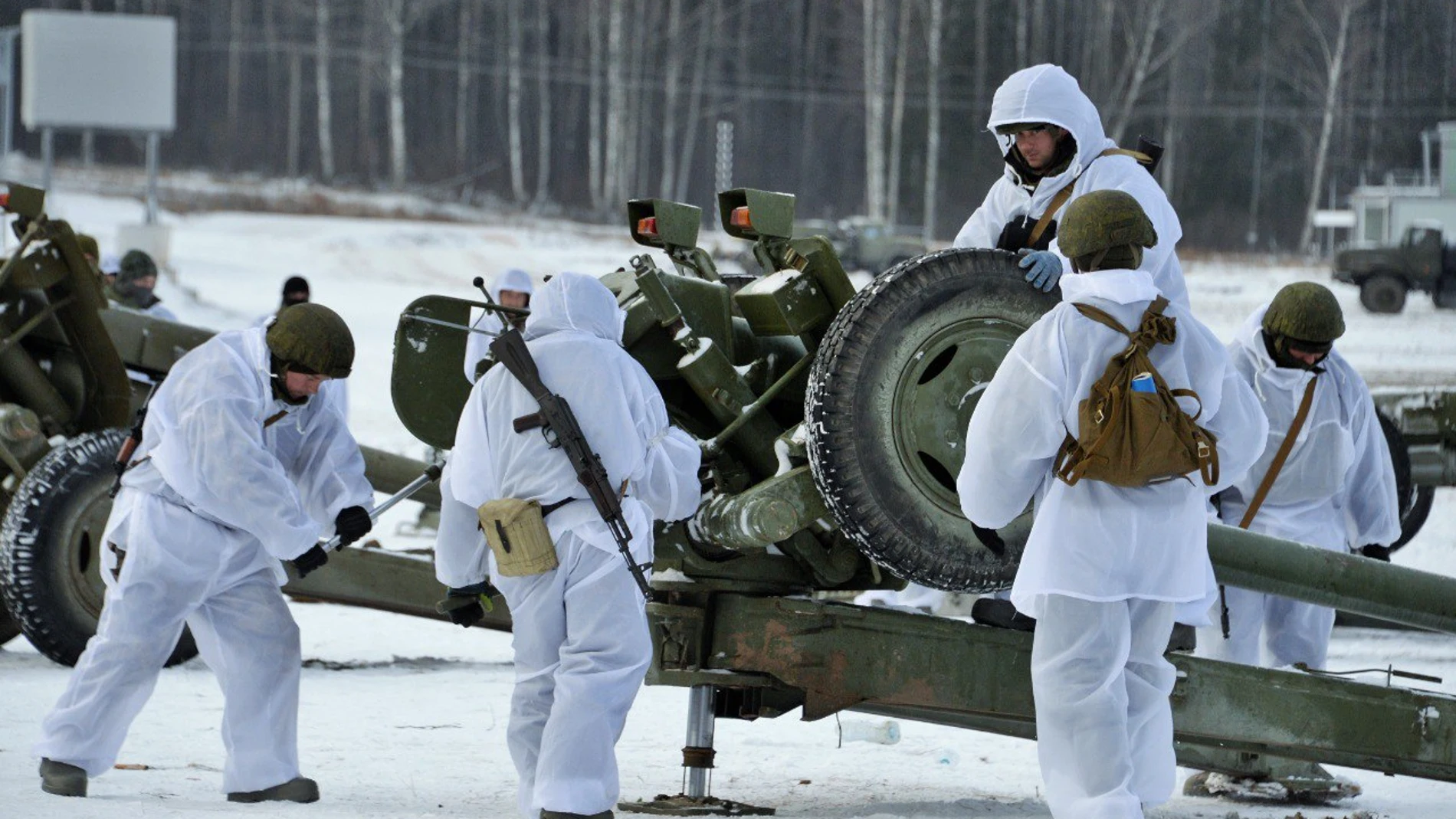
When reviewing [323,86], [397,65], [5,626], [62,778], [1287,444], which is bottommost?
[5,626]

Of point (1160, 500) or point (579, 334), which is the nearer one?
point (1160, 500)

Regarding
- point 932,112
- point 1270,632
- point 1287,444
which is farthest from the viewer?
point 932,112

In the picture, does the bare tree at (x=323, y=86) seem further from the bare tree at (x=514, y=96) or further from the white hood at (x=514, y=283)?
the white hood at (x=514, y=283)

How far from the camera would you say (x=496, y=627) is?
841 cm

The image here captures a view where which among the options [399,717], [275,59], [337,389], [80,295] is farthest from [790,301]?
[275,59]

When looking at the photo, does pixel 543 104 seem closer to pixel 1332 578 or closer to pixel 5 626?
pixel 5 626

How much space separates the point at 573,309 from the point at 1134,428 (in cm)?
158

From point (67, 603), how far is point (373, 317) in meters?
14.7

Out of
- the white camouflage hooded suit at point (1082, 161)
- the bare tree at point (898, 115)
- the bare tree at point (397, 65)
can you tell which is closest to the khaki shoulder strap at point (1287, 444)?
the white camouflage hooded suit at point (1082, 161)

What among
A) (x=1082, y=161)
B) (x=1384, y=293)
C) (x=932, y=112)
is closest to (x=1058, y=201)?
(x=1082, y=161)

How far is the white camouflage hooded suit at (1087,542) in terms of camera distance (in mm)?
4777

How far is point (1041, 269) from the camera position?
219 inches

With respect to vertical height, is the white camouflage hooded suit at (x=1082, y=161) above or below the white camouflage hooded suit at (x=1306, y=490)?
above

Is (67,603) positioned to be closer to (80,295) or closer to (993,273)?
(80,295)
